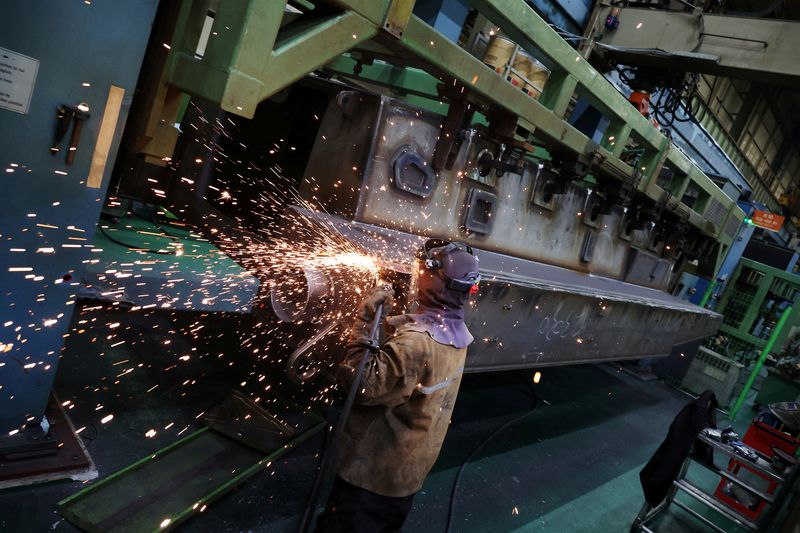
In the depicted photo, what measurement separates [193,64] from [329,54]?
1.61ft

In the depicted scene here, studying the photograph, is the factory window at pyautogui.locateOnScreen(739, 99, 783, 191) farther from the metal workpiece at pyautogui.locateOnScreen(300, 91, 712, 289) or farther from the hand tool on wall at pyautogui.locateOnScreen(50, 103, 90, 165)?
the hand tool on wall at pyautogui.locateOnScreen(50, 103, 90, 165)

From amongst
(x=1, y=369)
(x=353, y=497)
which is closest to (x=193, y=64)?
(x=1, y=369)

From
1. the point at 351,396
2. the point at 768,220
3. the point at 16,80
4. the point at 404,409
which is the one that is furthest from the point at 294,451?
the point at 768,220

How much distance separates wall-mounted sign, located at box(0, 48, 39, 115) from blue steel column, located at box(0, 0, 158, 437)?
0.8 inches

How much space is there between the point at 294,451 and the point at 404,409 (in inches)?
46.5

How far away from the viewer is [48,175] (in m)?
1.97

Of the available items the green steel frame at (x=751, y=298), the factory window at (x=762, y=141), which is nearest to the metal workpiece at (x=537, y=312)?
the green steel frame at (x=751, y=298)

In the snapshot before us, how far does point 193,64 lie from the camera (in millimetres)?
1808

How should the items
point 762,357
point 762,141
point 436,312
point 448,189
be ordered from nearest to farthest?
point 436,312
point 448,189
point 762,357
point 762,141

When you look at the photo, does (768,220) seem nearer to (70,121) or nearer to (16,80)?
(70,121)

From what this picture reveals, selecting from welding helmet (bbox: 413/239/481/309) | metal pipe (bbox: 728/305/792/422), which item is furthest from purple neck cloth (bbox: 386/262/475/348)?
metal pipe (bbox: 728/305/792/422)

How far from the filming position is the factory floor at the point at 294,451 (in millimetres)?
2389

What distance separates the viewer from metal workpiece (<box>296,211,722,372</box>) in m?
2.51

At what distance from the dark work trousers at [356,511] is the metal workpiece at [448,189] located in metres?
1.34
